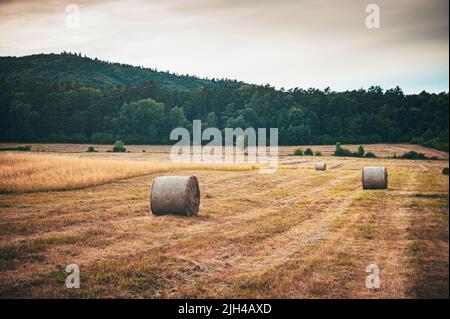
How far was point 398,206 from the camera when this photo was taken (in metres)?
16.1

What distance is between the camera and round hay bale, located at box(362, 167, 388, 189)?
22.2 metres

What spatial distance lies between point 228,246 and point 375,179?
14555mm

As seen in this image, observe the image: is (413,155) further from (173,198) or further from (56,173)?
(173,198)

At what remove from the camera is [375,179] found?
22234 mm

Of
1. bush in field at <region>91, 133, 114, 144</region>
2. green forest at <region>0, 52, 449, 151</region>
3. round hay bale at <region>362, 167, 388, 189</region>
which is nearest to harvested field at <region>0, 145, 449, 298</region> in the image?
round hay bale at <region>362, 167, 388, 189</region>

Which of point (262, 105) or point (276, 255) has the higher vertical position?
point (262, 105)

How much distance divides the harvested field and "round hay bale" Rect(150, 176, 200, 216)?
0.48 metres

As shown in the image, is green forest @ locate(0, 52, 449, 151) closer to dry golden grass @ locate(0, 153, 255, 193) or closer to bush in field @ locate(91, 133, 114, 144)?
bush in field @ locate(91, 133, 114, 144)

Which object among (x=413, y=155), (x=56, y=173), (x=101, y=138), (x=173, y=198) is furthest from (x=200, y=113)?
(x=173, y=198)

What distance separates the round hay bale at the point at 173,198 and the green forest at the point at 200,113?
205 ft

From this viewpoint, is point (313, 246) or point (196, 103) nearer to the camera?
point (313, 246)
